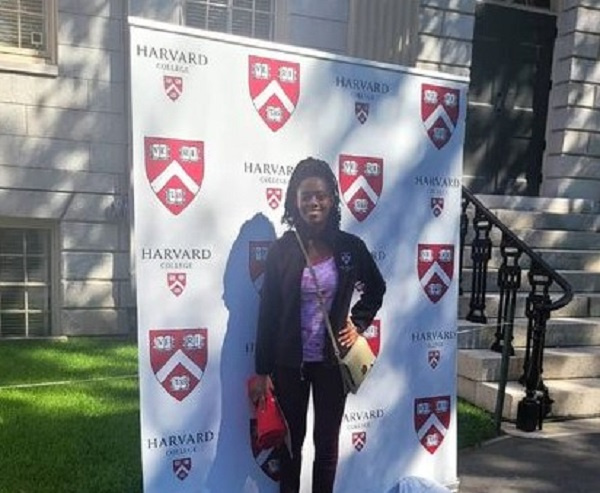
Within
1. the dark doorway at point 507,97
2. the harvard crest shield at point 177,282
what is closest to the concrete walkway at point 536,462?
the harvard crest shield at point 177,282

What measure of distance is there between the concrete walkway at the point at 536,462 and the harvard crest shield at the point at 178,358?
1.89 meters

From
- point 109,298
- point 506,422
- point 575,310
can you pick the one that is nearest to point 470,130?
point 575,310

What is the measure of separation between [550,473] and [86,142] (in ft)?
18.2

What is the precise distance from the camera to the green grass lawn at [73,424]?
11.1 feet

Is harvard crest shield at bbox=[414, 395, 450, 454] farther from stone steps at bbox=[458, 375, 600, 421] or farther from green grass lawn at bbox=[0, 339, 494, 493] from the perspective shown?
stone steps at bbox=[458, 375, 600, 421]

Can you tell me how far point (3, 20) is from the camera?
21.9ft

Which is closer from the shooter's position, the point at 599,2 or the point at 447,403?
the point at 447,403

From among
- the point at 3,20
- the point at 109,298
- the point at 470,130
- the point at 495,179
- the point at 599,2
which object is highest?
the point at 599,2

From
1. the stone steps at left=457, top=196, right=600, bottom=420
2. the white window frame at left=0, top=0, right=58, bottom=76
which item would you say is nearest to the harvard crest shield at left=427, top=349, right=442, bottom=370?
the stone steps at left=457, top=196, right=600, bottom=420

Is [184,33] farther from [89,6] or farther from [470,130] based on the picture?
[470,130]

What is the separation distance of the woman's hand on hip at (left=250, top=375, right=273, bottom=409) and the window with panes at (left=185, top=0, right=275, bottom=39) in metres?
5.54

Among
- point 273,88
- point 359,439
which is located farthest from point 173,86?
point 359,439

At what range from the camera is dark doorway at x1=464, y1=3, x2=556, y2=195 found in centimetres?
797

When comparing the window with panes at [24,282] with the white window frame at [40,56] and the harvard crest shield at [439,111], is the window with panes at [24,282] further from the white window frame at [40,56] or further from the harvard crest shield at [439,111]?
the harvard crest shield at [439,111]
